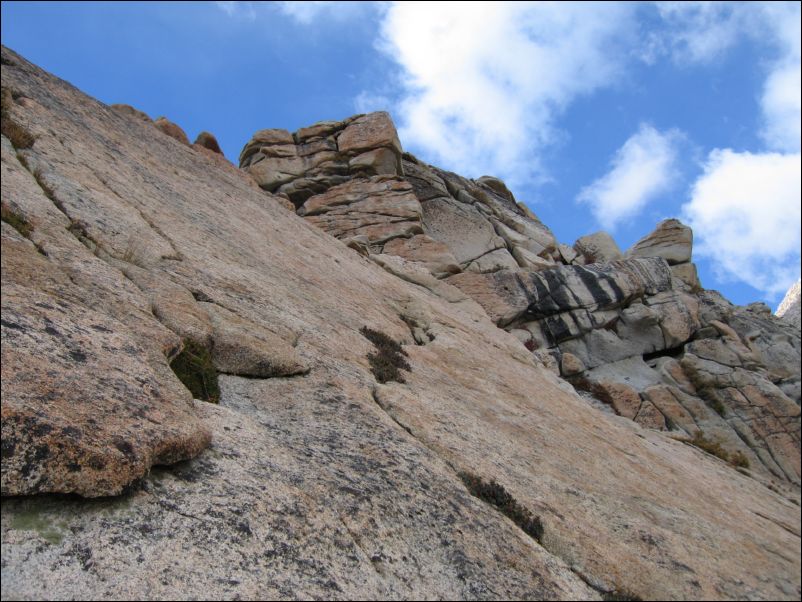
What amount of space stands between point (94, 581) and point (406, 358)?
11.4m

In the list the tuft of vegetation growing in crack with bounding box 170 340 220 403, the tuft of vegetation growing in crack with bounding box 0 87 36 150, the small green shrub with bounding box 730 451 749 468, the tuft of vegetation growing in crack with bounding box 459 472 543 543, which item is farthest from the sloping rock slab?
the small green shrub with bounding box 730 451 749 468

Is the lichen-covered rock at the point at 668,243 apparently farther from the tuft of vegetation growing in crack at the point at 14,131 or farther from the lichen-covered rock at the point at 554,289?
the tuft of vegetation growing in crack at the point at 14,131

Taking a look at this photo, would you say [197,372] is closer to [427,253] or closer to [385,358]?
[385,358]

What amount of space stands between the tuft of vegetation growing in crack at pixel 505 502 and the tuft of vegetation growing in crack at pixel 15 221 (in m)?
8.42

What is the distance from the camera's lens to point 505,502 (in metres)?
9.87

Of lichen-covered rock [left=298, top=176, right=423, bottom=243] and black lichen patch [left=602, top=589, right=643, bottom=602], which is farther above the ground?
lichen-covered rock [left=298, top=176, right=423, bottom=243]

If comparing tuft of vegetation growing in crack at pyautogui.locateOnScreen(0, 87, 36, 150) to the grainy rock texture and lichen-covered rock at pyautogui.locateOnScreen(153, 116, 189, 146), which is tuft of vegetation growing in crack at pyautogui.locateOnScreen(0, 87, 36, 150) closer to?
the grainy rock texture

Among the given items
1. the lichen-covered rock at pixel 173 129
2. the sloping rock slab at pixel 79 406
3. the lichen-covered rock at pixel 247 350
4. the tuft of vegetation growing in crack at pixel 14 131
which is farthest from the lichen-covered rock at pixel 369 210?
the sloping rock slab at pixel 79 406

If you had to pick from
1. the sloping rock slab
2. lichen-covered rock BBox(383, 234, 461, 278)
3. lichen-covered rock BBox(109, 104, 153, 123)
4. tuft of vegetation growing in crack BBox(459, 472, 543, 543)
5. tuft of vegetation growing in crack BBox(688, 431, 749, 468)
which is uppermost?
lichen-covered rock BBox(383, 234, 461, 278)

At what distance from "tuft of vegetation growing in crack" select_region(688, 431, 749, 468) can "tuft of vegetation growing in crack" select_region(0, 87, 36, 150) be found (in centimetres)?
2675

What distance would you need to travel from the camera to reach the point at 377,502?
8180 millimetres

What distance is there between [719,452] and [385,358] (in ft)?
70.5

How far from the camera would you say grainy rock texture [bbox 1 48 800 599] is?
6.01 m

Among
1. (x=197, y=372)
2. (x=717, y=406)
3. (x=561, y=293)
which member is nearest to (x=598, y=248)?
(x=561, y=293)
